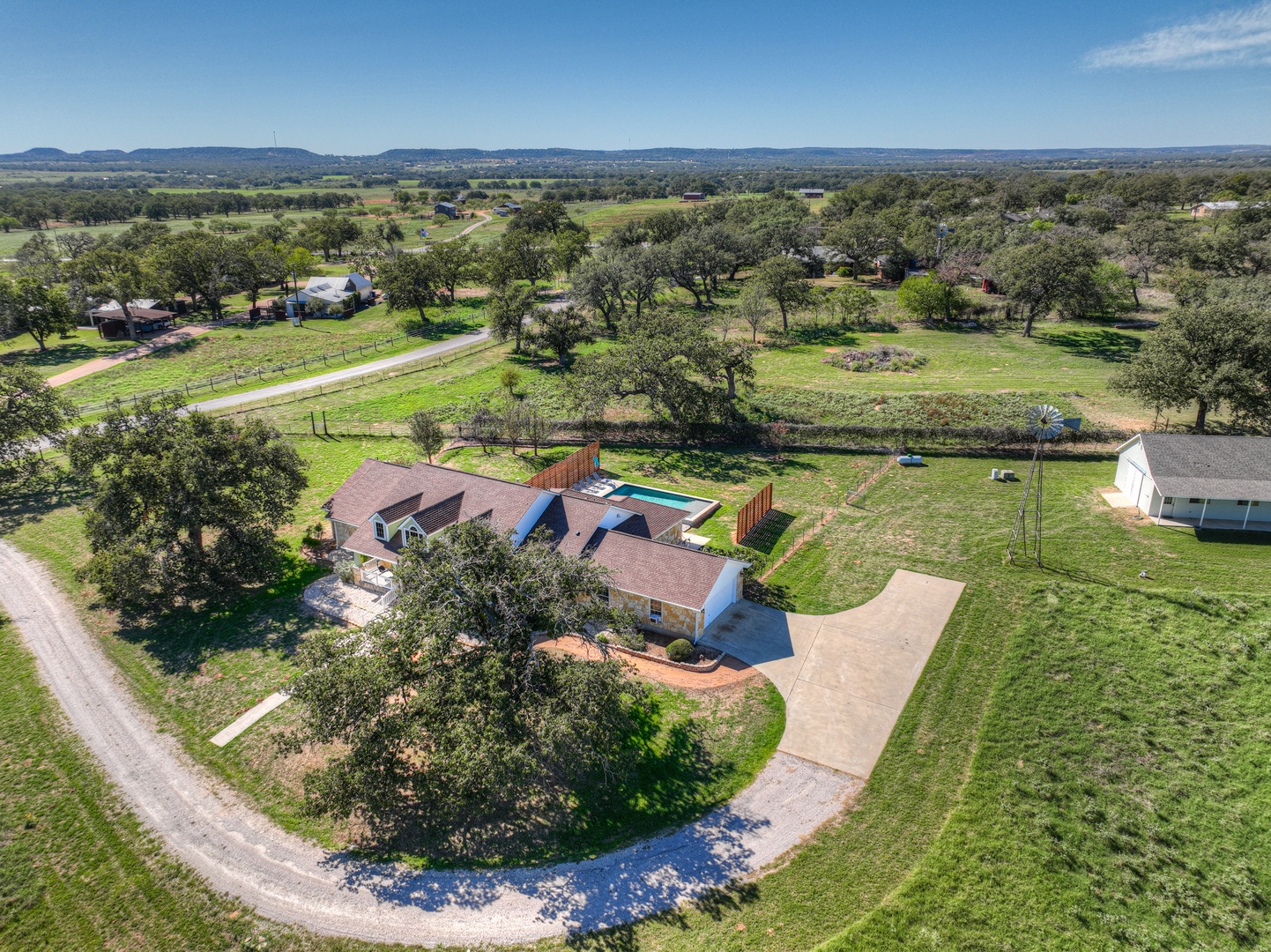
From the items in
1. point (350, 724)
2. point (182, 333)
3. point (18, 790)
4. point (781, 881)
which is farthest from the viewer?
point (182, 333)

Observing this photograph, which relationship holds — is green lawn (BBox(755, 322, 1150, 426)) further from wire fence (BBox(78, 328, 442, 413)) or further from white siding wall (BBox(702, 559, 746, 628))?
wire fence (BBox(78, 328, 442, 413))

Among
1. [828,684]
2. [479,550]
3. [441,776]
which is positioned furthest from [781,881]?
[479,550]

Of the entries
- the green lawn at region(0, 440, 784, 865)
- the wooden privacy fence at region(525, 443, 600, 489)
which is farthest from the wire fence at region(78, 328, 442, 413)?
the wooden privacy fence at region(525, 443, 600, 489)

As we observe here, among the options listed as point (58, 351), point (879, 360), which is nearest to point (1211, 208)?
point (879, 360)

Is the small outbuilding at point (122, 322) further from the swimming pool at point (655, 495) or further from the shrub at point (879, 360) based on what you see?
the shrub at point (879, 360)

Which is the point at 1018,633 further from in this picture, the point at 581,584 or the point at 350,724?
the point at 350,724

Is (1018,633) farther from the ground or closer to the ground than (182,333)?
closer to the ground

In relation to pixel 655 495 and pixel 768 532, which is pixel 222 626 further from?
pixel 768 532
